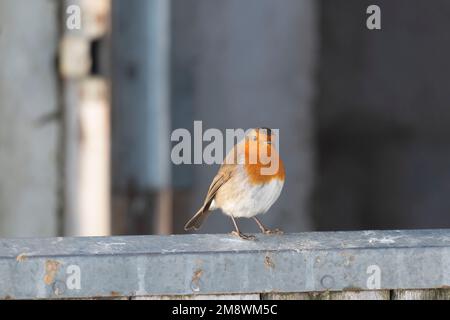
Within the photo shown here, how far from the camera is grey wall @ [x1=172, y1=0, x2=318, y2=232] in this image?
26.9 ft

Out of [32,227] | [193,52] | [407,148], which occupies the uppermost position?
[193,52]

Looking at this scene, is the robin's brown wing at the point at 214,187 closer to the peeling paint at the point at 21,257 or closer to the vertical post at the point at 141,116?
the peeling paint at the point at 21,257

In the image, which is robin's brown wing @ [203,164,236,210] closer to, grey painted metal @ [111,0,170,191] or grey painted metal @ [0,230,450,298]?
grey painted metal @ [0,230,450,298]

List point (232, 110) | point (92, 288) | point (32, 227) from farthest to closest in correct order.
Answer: point (232, 110)
point (32, 227)
point (92, 288)

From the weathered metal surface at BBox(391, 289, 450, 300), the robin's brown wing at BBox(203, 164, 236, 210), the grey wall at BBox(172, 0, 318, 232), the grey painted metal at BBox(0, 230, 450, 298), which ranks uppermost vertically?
the grey wall at BBox(172, 0, 318, 232)

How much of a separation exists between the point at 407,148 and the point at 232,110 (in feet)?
4.89

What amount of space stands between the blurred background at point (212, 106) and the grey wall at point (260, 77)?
1 centimetres

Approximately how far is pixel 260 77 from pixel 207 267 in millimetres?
5896

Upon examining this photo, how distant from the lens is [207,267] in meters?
2.79

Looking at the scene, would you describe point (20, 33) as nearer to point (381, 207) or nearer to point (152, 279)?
point (381, 207)

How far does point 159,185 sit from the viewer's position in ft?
25.8

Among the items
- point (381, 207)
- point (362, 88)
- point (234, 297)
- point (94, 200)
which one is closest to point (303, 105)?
point (362, 88)

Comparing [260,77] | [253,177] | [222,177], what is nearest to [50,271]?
[253,177]

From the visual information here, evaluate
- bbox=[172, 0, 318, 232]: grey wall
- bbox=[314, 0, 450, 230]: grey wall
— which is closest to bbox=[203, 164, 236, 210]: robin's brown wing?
bbox=[172, 0, 318, 232]: grey wall
